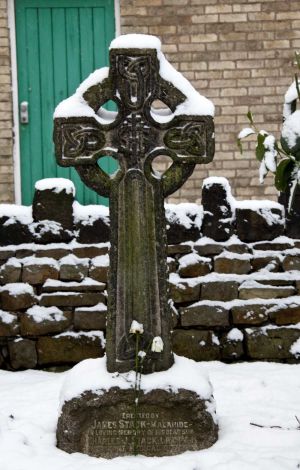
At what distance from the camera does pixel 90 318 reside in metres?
4.46

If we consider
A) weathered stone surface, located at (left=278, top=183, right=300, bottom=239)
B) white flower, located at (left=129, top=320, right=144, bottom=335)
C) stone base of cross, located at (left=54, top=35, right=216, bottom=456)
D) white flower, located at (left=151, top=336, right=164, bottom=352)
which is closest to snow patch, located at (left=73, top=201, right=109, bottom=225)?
weathered stone surface, located at (left=278, top=183, right=300, bottom=239)

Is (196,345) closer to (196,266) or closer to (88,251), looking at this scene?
(196,266)

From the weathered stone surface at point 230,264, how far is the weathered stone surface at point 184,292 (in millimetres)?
175

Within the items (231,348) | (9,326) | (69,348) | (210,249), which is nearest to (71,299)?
(69,348)

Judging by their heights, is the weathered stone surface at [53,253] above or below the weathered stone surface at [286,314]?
above

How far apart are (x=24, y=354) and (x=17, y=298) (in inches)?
13.5

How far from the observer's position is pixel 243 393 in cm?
381

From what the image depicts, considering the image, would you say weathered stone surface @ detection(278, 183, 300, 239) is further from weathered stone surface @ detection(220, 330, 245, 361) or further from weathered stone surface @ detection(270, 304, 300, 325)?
weathered stone surface @ detection(220, 330, 245, 361)

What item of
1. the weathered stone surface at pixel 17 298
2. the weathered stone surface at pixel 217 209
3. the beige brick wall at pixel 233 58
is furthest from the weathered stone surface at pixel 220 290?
the beige brick wall at pixel 233 58

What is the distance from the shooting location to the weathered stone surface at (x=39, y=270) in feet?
14.7

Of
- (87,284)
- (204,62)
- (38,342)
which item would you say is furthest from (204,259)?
(204,62)

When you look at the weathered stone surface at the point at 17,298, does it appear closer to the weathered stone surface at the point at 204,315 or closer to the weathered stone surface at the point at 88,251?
the weathered stone surface at the point at 88,251

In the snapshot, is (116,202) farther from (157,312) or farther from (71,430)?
(71,430)

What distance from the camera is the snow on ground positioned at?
9.59 feet
